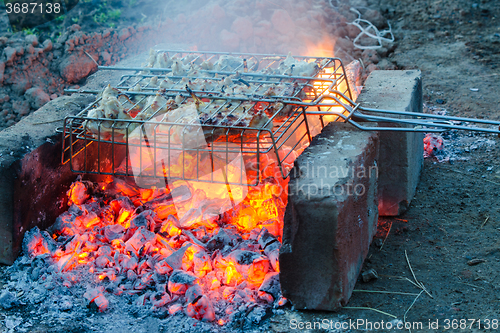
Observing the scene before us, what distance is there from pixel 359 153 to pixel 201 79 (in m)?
1.54

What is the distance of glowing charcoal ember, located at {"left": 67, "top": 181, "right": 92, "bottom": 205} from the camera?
4066 mm

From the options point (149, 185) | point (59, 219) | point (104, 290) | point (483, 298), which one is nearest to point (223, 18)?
point (149, 185)

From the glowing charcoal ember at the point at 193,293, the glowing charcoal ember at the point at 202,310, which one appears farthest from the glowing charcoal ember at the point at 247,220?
the glowing charcoal ember at the point at 202,310

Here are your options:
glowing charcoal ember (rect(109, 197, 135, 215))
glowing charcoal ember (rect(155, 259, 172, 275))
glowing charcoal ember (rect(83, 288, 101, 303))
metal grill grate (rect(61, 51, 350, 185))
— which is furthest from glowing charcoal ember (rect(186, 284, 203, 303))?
glowing charcoal ember (rect(109, 197, 135, 215))

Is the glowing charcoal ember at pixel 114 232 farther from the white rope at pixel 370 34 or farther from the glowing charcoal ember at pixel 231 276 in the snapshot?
the white rope at pixel 370 34

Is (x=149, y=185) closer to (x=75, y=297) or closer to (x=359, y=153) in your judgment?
(x=75, y=297)

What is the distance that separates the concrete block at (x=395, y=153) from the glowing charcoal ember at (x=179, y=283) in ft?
6.23

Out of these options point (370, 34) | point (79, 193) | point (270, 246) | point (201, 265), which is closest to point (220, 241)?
point (201, 265)

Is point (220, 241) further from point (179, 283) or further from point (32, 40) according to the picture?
point (32, 40)

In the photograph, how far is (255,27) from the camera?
7809 millimetres

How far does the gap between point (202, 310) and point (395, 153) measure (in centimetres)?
213

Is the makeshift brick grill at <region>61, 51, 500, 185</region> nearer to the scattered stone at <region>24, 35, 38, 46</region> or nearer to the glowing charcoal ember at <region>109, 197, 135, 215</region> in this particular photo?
the glowing charcoal ember at <region>109, 197, 135, 215</region>

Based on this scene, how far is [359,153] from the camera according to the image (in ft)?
10.6

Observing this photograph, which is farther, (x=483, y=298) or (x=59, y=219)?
(x=59, y=219)
